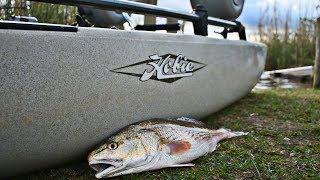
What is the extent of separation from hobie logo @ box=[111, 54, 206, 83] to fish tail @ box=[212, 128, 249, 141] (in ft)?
1.52

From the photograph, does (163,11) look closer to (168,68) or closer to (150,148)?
(168,68)

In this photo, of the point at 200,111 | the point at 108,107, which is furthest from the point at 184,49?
the point at 108,107

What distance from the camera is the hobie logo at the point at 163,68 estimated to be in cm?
274

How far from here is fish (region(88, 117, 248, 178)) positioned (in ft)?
7.77

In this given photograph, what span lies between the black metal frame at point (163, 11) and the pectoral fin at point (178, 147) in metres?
0.90

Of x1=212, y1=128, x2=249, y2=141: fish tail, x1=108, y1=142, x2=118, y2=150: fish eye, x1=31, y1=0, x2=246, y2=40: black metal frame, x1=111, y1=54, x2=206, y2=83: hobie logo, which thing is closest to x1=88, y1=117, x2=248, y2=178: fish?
x1=108, y1=142, x2=118, y2=150: fish eye

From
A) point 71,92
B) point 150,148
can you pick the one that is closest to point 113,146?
point 150,148

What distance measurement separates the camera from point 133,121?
2.75m

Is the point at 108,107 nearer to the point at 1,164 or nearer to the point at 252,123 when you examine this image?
the point at 1,164

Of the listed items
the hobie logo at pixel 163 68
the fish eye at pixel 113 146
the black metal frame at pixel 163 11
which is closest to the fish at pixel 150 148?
the fish eye at pixel 113 146

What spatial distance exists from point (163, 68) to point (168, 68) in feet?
0.21

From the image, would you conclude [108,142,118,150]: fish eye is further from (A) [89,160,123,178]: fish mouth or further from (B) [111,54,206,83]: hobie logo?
(B) [111,54,206,83]: hobie logo

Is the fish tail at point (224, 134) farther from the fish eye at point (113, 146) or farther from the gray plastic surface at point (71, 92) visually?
the fish eye at point (113, 146)

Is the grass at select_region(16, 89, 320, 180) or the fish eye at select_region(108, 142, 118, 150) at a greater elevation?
the fish eye at select_region(108, 142, 118, 150)
